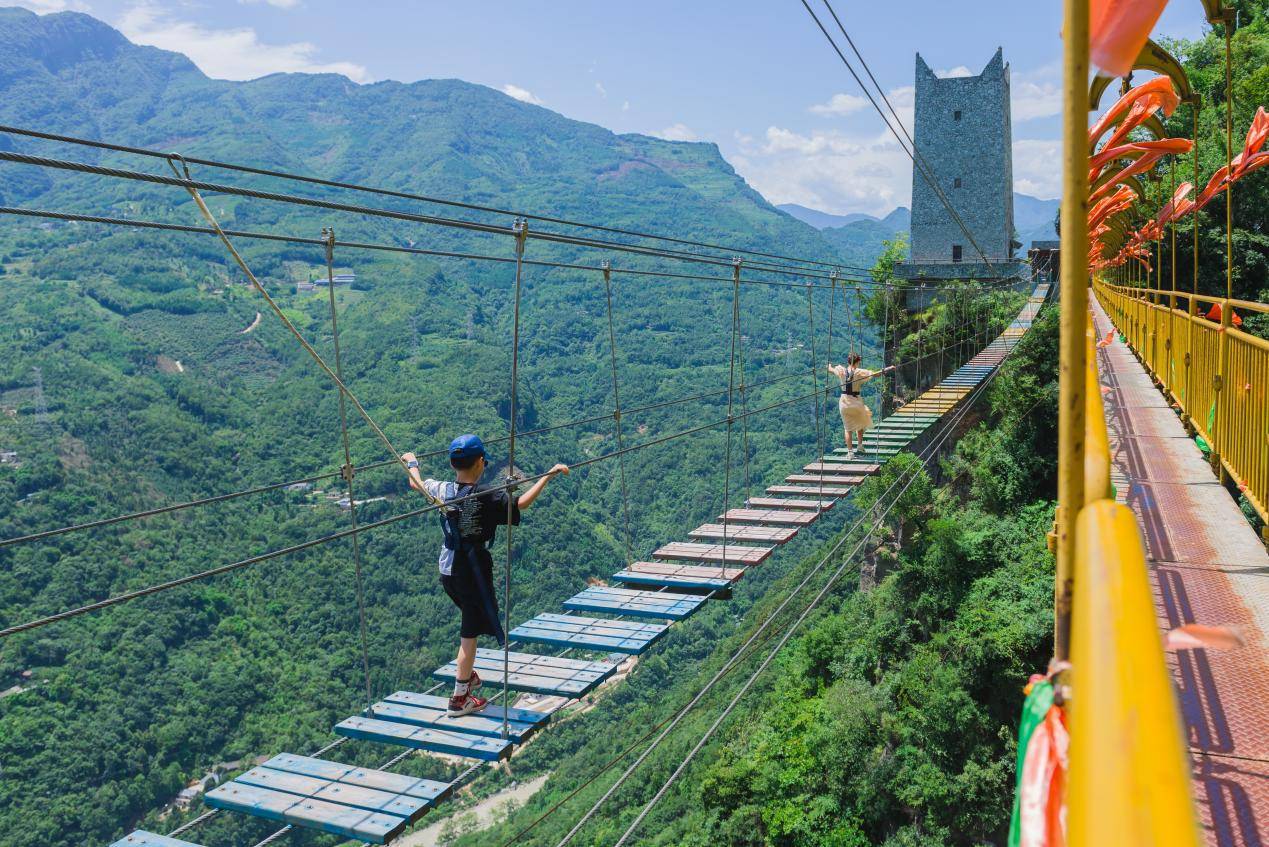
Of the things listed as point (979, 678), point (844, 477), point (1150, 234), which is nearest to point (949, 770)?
point (979, 678)

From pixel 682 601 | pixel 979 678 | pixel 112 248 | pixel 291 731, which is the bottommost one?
pixel 291 731

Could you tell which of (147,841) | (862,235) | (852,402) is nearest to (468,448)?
(147,841)

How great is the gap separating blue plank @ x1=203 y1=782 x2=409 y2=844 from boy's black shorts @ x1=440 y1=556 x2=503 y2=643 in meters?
0.71

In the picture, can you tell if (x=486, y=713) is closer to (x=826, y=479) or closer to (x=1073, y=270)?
(x=1073, y=270)

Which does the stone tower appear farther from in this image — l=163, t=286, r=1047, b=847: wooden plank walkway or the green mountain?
the green mountain

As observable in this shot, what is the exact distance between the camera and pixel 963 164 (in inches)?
932

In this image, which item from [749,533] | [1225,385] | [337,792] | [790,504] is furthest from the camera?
[790,504]

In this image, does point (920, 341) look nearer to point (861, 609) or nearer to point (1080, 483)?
point (861, 609)

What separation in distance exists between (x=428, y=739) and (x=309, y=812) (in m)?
0.44

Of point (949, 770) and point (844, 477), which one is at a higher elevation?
point (844, 477)

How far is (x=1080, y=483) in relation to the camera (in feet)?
2.71

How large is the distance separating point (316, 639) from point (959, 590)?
82.6ft

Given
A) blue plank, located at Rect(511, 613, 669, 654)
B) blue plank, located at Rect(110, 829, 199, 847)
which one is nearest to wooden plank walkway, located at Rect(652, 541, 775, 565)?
blue plank, located at Rect(511, 613, 669, 654)

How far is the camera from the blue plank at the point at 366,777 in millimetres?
2852
